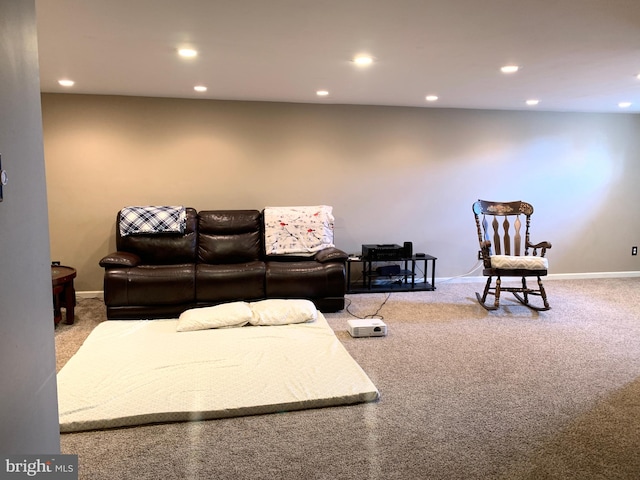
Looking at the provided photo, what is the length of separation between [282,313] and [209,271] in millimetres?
831

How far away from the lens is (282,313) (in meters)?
3.76

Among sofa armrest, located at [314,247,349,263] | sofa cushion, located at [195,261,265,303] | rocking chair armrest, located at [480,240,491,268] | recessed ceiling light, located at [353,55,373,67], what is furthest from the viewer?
rocking chair armrest, located at [480,240,491,268]

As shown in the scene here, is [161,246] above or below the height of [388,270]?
above

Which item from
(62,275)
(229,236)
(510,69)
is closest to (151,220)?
(229,236)

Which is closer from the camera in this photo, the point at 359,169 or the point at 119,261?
the point at 119,261

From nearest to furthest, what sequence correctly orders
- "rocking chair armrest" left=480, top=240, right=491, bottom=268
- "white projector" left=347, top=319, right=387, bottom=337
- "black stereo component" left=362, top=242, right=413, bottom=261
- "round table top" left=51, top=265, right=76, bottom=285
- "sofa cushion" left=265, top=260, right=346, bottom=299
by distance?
"white projector" left=347, top=319, right=387, bottom=337 < "round table top" left=51, top=265, right=76, bottom=285 < "sofa cushion" left=265, top=260, right=346, bottom=299 < "rocking chair armrest" left=480, top=240, right=491, bottom=268 < "black stereo component" left=362, top=242, right=413, bottom=261

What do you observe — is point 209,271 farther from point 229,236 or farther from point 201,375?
point 201,375

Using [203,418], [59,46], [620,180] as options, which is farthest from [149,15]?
[620,180]

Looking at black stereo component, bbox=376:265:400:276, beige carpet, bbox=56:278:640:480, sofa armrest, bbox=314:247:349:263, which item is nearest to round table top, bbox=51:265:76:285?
beige carpet, bbox=56:278:640:480

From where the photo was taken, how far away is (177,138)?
16.1ft

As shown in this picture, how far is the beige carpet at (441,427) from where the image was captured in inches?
76.7

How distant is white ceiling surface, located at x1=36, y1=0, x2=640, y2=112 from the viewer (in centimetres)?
230

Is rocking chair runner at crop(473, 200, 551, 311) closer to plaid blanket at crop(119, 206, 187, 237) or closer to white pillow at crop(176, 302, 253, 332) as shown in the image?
white pillow at crop(176, 302, 253, 332)

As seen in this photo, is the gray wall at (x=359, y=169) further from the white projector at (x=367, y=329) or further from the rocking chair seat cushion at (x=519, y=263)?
the white projector at (x=367, y=329)
